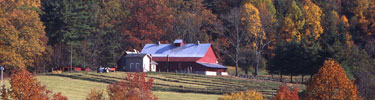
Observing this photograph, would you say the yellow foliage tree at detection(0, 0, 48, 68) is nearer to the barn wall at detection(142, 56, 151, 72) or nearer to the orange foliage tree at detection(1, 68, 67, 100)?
the barn wall at detection(142, 56, 151, 72)

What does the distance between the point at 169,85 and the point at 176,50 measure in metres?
28.6

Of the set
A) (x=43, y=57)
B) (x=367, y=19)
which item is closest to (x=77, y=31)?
(x=43, y=57)

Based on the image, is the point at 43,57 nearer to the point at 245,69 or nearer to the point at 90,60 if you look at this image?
the point at 90,60

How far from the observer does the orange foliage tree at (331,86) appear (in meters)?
51.6

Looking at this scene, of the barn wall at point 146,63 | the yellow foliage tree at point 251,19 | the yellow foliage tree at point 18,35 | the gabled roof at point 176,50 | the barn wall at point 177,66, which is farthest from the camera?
the yellow foliage tree at point 251,19

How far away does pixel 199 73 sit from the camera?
10125cm

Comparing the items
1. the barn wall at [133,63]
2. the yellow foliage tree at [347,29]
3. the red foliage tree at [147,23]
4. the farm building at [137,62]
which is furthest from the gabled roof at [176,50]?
the yellow foliage tree at [347,29]

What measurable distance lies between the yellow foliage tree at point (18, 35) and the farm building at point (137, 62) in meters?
14.1

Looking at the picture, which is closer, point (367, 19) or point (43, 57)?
point (43, 57)

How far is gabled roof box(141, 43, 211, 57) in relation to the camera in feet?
343

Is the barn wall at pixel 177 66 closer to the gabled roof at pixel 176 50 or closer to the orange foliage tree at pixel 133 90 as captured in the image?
the gabled roof at pixel 176 50

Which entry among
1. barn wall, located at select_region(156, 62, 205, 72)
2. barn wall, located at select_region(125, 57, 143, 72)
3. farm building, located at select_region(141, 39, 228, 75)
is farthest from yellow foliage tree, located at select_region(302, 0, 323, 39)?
barn wall, located at select_region(125, 57, 143, 72)

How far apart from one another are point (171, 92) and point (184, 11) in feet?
181

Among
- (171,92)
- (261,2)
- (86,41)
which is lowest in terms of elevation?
(171,92)
